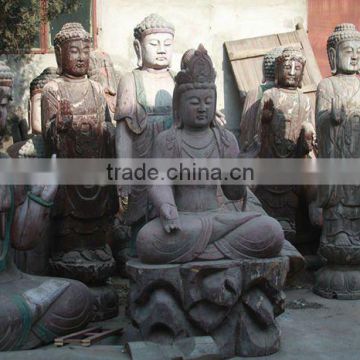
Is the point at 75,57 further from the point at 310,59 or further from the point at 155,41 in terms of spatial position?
the point at 310,59

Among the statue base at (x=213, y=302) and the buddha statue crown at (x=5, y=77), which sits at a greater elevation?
the buddha statue crown at (x=5, y=77)

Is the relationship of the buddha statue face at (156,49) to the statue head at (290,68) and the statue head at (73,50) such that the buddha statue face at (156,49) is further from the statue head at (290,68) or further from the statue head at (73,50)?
the statue head at (290,68)

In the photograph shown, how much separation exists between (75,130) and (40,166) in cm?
56

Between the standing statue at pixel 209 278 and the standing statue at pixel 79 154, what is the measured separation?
40.1 inches

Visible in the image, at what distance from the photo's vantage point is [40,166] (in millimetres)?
4426

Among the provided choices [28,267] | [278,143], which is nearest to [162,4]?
[278,143]

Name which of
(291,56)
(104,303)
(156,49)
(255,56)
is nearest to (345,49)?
(291,56)

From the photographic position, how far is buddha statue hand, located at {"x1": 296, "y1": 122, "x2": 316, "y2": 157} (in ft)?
19.1

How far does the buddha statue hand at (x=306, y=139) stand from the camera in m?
Answer: 5.82

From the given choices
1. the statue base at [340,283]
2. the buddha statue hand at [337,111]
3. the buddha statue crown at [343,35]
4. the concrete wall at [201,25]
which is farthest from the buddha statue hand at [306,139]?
the concrete wall at [201,25]

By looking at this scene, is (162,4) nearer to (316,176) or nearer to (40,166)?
(316,176)

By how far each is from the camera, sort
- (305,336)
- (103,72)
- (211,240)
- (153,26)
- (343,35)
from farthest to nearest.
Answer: (103,72)
(343,35)
(153,26)
(305,336)
(211,240)

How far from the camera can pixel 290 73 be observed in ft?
19.7

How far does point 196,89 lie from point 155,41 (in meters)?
0.98
